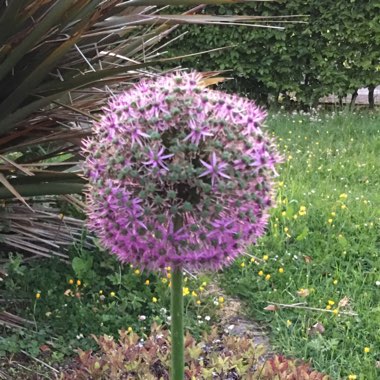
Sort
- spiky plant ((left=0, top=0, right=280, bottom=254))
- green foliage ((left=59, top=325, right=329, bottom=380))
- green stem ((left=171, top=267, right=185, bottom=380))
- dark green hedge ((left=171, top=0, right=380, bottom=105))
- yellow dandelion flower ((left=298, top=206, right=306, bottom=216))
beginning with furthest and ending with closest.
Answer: dark green hedge ((left=171, top=0, right=380, bottom=105)), yellow dandelion flower ((left=298, top=206, right=306, bottom=216)), spiky plant ((left=0, top=0, right=280, bottom=254)), green foliage ((left=59, top=325, right=329, bottom=380)), green stem ((left=171, top=267, right=185, bottom=380))

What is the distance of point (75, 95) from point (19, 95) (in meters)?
0.43

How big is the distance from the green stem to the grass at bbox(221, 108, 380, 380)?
1263 millimetres

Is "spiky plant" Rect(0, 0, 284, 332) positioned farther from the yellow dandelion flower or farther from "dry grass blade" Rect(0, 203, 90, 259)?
the yellow dandelion flower

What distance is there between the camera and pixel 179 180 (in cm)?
141

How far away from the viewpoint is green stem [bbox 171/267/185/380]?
1527mm

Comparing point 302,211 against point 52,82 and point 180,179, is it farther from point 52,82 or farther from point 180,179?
point 180,179

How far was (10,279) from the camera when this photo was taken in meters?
3.08

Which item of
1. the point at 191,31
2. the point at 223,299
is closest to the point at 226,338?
the point at 223,299

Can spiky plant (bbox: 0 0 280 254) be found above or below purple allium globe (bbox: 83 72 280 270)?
above

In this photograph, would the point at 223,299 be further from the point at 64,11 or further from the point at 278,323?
the point at 64,11

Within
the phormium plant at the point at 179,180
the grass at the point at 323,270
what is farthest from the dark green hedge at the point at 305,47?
the phormium plant at the point at 179,180

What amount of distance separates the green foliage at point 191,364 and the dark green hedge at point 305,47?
19.7 ft

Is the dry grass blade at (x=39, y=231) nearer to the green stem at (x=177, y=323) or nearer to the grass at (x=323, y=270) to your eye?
the grass at (x=323, y=270)

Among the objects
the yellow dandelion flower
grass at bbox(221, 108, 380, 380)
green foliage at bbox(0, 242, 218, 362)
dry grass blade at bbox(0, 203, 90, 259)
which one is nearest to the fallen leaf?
grass at bbox(221, 108, 380, 380)
